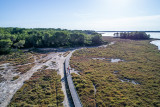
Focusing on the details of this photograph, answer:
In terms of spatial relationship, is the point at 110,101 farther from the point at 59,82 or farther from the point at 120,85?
the point at 59,82

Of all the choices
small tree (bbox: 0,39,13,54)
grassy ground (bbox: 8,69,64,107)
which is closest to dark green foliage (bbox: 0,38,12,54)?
small tree (bbox: 0,39,13,54)

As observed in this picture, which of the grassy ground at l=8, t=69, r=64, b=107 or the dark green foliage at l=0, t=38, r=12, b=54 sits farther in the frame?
the dark green foliage at l=0, t=38, r=12, b=54

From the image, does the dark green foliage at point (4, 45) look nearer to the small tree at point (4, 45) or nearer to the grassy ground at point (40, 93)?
the small tree at point (4, 45)

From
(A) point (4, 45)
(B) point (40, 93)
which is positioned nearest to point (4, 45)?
(A) point (4, 45)

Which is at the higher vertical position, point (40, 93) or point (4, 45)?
point (4, 45)

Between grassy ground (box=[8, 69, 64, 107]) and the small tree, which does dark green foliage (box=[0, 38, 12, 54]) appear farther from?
grassy ground (box=[8, 69, 64, 107])

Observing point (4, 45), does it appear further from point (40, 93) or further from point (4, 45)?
point (40, 93)

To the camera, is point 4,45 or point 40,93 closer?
point 40,93

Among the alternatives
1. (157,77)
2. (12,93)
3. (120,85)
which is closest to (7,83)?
(12,93)
